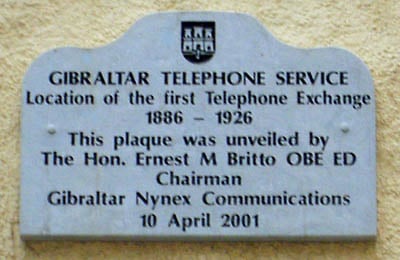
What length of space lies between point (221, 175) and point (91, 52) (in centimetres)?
69

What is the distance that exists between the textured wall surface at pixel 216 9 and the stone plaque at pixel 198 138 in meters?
0.06

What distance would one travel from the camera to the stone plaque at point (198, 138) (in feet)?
13.5

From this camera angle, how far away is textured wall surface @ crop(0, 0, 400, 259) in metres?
4.16

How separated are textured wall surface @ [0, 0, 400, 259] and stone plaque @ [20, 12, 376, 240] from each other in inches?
2.4

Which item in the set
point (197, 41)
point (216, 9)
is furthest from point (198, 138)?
point (216, 9)

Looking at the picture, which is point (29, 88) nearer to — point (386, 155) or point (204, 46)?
point (204, 46)

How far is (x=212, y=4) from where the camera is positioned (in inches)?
171

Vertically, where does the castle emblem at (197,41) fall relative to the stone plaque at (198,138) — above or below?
above

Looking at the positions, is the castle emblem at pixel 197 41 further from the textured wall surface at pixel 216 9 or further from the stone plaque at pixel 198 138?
the textured wall surface at pixel 216 9

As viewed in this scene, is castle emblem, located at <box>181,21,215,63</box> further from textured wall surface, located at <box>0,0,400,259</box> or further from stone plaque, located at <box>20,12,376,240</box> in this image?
textured wall surface, located at <box>0,0,400,259</box>

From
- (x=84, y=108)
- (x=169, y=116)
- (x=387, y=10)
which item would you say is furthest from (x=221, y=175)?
(x=387, y=10)

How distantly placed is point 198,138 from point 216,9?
531 millimetres

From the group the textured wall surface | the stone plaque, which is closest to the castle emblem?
the stone plaque

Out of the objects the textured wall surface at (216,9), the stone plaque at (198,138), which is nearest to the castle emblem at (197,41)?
the stone plaque at (198,138)
